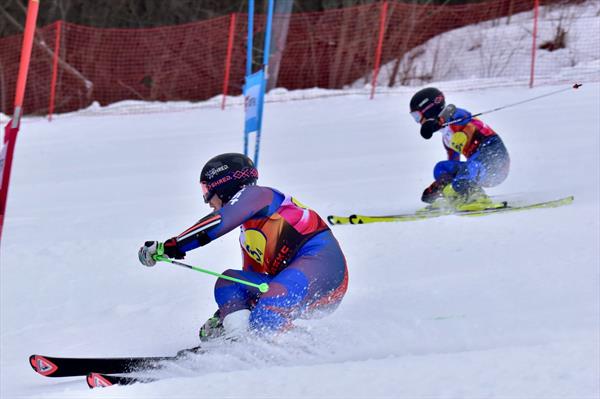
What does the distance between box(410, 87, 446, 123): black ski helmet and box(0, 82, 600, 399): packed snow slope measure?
38.3 inches

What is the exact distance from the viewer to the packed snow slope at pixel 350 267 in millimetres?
3332

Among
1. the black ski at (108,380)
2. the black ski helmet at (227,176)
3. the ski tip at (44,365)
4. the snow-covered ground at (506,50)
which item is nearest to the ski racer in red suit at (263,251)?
the black ski helmet at (227,176)

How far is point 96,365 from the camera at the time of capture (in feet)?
13.2

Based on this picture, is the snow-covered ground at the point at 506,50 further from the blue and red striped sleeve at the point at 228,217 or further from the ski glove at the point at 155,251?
the ski glove at the point at 155,251

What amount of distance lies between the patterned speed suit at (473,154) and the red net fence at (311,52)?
7.99 m

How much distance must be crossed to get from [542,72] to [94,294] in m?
10.5

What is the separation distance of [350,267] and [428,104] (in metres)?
1.84

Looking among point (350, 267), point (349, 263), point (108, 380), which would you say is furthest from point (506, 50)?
point (108, 380)

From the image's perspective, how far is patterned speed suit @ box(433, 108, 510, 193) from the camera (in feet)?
23.7

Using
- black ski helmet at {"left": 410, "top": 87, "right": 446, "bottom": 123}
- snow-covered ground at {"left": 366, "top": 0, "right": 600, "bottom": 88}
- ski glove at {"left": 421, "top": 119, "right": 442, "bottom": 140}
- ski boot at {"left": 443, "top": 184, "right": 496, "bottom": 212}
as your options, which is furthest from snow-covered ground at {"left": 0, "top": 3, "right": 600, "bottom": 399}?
snow-covered ground at {"left": 366, "top": 0, "right": 600, "bottom": 88}

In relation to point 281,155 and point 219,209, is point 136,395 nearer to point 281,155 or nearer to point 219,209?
point 219,209

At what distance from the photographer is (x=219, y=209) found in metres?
4.14

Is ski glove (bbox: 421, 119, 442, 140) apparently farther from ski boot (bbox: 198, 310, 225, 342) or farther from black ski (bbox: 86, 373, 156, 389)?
black ski (bbox: 86, 373, 156, 389)

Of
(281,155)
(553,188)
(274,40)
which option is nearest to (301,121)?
(281,155)
